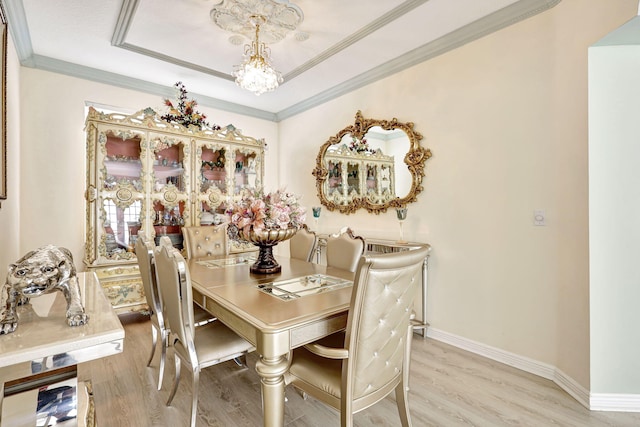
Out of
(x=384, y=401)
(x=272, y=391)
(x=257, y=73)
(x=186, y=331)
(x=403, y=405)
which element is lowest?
(x=384, y=401)

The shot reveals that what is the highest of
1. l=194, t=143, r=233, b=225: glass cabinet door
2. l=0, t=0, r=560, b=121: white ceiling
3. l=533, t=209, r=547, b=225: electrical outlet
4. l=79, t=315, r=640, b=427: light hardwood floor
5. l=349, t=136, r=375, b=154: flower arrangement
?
l=0, t=0, r=560, b=121: white ceiling

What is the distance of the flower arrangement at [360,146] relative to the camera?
333cm

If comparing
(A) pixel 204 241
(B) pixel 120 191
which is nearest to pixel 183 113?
(B) pixel 120 191

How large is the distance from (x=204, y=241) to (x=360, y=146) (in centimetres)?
198

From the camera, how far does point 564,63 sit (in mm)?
1952

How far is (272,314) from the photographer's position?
1307mm

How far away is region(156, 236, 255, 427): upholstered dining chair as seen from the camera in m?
1.46

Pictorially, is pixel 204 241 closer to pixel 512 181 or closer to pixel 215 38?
pixel 215 38

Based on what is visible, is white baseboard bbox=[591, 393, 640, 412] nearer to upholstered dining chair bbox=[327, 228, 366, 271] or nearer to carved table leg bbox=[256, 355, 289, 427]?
upholstered dining chair bbox=[327, 228, 366, 271]

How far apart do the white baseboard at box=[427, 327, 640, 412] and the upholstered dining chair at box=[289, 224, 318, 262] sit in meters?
1.31

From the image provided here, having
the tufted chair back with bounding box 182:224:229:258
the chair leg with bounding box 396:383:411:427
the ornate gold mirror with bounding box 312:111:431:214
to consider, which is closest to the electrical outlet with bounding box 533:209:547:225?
the ornate gold mirror with bounding box 312:111:431:214

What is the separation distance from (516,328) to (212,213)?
10.9 ft

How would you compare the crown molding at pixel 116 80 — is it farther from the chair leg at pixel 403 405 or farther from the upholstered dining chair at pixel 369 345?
the chair leg at pixel 403 405

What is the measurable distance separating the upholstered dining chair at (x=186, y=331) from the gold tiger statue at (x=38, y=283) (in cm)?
46
